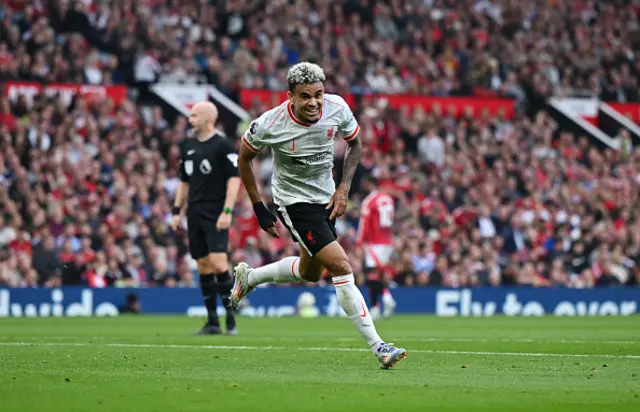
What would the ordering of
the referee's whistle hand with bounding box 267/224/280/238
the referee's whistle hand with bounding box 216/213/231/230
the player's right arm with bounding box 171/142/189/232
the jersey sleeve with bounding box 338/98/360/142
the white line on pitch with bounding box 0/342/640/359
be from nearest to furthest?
1. the jersey sleeve with bounding box 338/98/360/142
2. the referee's whistle hand with bounding box 267/224/280/238
3. the white line on pitch with bounding box 0/342/640/359
4. the referee's whistle hand with bounding box 216/213/231/230
5. the player's right arm with bounding box 171/142/189/232

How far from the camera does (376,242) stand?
2030 cm

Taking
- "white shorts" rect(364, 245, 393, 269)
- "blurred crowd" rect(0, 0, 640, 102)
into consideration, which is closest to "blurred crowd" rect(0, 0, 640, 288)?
"blurred crowd" rect(0, 0, 640, 102)

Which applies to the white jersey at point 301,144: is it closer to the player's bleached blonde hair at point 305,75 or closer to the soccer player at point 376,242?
the player's bleached blonde hair at point 305,75

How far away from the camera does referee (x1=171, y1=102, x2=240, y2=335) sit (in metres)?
14.0

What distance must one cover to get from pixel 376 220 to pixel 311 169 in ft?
35.9

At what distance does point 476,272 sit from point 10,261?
9553 mm

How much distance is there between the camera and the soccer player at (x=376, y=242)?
20125 millimetres

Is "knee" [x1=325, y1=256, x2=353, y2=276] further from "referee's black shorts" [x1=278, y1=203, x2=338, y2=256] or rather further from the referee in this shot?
the referee

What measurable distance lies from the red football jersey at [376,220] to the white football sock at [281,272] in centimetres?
957

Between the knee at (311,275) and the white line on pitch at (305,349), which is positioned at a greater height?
the knee at (311,275)

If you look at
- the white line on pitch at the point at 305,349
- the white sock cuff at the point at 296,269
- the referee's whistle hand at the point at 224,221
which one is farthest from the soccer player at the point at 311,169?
the referee's whistle hand at the point at 224,221

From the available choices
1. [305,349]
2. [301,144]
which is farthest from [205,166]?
[301,144]

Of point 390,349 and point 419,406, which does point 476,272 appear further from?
point 419,406

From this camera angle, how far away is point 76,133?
23.7 m
